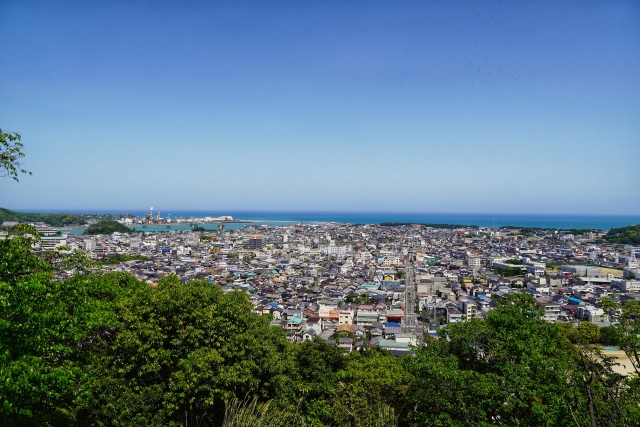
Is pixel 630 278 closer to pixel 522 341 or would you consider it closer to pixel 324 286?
pixel 324 286

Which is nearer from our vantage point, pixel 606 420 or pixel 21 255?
pixel 606 420

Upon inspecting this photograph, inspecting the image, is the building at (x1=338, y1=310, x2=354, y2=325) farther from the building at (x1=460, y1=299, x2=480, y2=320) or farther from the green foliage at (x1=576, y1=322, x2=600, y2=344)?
the green foliage at (x1=576, y1=322, x2=600, y2=344)

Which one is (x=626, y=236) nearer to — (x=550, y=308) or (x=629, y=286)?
(x=629, y=286)

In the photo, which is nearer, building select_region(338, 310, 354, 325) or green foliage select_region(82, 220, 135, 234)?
building select_region(338, 310, 354, 325)

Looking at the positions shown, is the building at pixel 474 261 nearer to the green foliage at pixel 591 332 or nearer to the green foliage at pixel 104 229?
the green foliage at pixel 591 332

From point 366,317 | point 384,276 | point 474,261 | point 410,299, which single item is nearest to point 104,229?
point 384,276

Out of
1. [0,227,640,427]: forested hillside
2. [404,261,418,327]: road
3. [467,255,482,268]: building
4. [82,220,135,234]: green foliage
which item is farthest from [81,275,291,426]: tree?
[82,220,135,234]: green foliage

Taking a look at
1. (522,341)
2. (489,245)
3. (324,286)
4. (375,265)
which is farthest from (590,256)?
(522,341)
